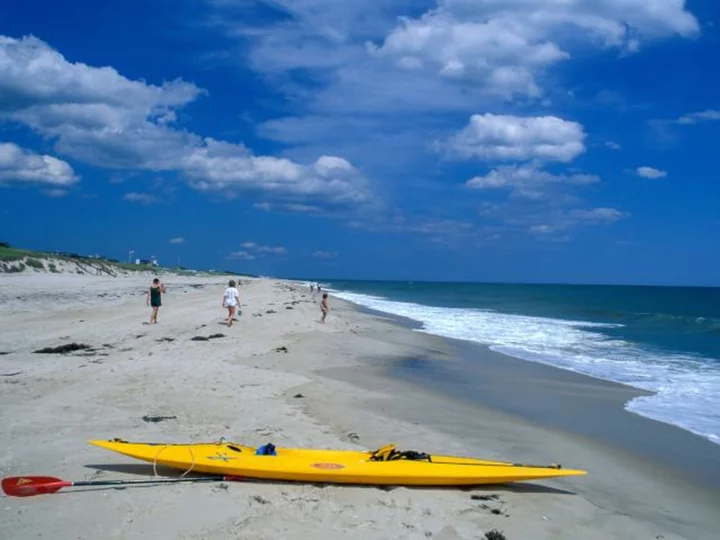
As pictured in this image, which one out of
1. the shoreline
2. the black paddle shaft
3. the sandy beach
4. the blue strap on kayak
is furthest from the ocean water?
the black paddle shaft

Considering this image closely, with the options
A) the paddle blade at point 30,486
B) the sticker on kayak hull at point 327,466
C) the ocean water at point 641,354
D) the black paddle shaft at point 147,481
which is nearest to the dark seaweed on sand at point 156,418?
the black paddle shaft at point 147,481

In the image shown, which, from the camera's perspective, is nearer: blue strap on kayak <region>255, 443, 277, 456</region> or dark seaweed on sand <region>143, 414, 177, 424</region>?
blue strap on kayak <region>255, 443, 277, 456</region>

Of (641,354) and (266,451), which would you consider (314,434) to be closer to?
(266,451)

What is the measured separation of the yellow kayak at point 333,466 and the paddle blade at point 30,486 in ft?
2.90

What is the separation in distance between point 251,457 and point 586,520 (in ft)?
10.7

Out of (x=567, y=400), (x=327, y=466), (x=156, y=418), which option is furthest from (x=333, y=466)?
(x=567, y=400)

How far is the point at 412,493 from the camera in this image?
5.93 meters

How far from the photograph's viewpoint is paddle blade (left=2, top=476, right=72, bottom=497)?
5.14 meters

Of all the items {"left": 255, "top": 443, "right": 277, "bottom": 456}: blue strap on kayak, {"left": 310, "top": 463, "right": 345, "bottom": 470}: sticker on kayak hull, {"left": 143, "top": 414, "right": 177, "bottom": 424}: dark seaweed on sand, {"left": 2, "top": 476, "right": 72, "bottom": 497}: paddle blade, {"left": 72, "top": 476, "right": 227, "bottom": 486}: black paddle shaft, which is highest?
{"left": 255, "top": 443, "right": 277, "bottom": 456}: blue strap on kayak

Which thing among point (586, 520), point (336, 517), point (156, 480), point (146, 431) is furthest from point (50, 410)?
point (586, 520)

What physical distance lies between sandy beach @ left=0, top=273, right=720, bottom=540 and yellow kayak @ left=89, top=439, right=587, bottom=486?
127 millimetres

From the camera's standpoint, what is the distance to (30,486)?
5.18 m

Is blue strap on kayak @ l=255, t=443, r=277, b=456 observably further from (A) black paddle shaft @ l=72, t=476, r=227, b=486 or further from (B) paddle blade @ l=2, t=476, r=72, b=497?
(B) paddle blade @ l=2, t=476, r=72, b=497

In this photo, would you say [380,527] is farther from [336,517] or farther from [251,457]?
[251,457]
